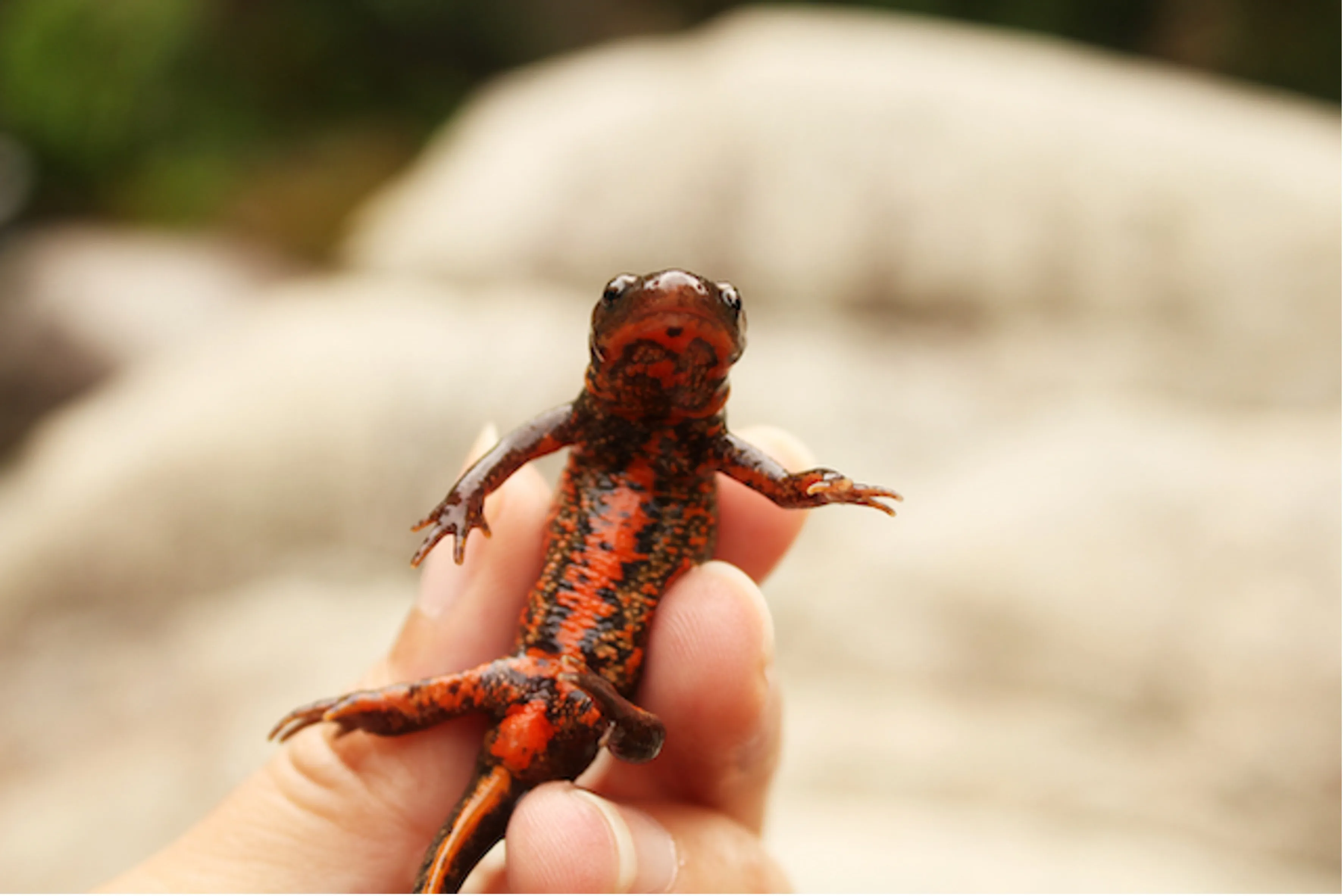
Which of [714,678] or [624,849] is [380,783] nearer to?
[624,849]

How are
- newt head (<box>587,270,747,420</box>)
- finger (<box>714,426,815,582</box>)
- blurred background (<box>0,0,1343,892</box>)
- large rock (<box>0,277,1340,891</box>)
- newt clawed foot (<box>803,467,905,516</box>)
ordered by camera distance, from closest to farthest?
newt head (<box>587,270,747,420</box>)
newt clawed foot (<box>803,467,905,516</box>)
finger (<box>714,426,815,582</box>)
large rock (<box>0,277,1340,891</box>)
blurred background (<box>0,0,1343,892</box>)

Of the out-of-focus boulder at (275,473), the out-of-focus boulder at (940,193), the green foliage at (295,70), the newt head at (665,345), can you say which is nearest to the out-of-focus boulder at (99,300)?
the green foliage at (295,70)

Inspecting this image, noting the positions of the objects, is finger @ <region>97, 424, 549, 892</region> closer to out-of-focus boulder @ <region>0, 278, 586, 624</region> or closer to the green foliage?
out-of-focus boulder @ <region>0, 278, 586, 624</region>

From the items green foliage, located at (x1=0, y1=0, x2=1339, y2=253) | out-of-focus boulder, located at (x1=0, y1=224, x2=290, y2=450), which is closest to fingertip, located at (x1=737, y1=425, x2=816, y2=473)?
out-of-focus boulder, located at (x1=0, y1=224, x2=290, y2=450)

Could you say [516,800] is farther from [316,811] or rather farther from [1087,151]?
A: [1087,151]

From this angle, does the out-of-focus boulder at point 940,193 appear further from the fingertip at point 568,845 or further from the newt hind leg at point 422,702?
the fingertip at point 568,845
